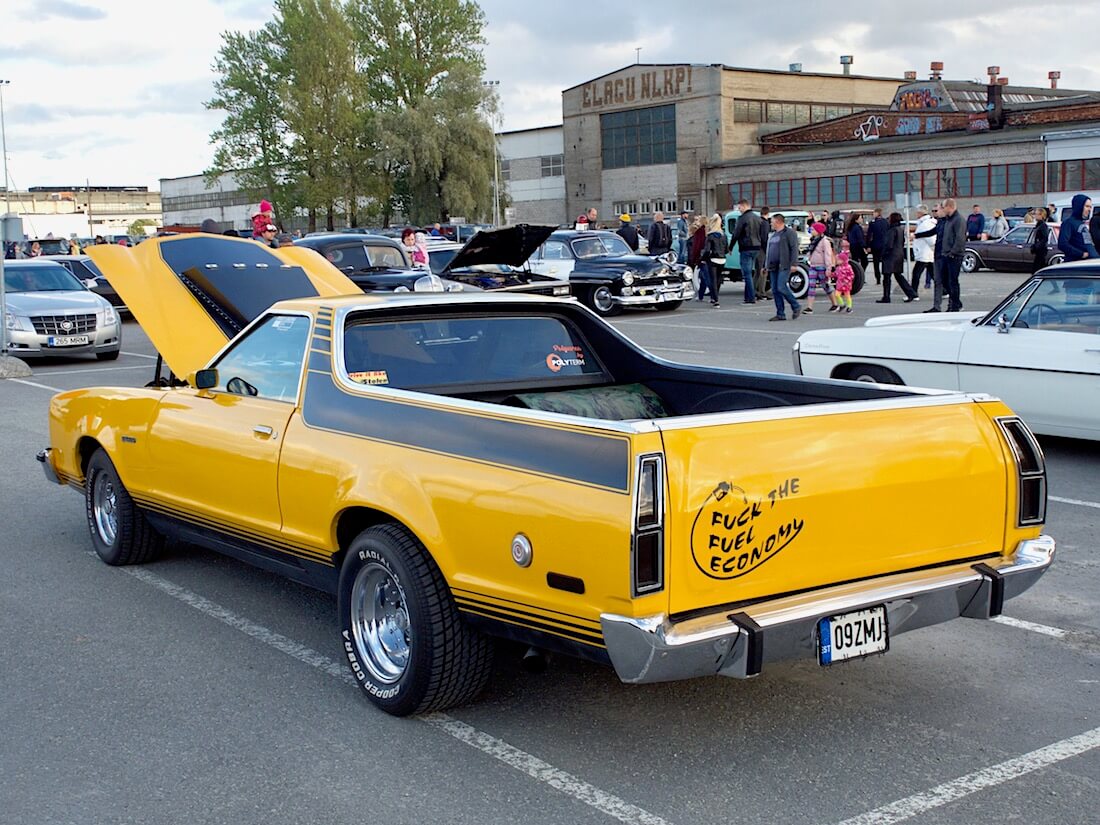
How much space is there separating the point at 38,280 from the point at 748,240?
12986 mm

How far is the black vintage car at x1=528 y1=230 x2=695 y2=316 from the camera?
23.8m

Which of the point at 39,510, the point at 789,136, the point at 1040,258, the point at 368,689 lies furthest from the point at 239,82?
the point at 368,689

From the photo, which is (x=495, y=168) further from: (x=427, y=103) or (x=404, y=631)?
(x=404, y=631)

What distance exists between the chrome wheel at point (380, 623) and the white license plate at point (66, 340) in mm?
14595

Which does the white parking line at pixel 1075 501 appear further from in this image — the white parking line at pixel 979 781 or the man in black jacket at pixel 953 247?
the man in black jacket at pixel 953 247

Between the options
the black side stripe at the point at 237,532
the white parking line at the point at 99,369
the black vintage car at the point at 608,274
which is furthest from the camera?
the black vintage car at the point at 608,274

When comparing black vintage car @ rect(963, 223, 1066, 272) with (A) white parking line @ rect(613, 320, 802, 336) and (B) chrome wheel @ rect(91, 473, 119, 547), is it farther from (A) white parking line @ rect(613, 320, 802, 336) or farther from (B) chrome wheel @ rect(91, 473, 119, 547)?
(B) chrome wheel @ rect(91, 473, 119, 547)

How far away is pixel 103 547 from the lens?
6.86 m

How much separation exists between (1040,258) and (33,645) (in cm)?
2324

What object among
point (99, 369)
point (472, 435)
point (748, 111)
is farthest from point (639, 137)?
point (472, 435)

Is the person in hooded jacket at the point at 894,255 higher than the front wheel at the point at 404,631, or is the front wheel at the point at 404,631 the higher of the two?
the person in hooded jacket at the point at 894,255

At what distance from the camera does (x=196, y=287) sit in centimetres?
842

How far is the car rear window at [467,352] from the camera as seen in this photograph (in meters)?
5.39

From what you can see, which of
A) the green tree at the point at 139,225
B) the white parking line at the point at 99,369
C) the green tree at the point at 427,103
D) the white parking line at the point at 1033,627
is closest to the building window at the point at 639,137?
the green tree at the point at 427,103
